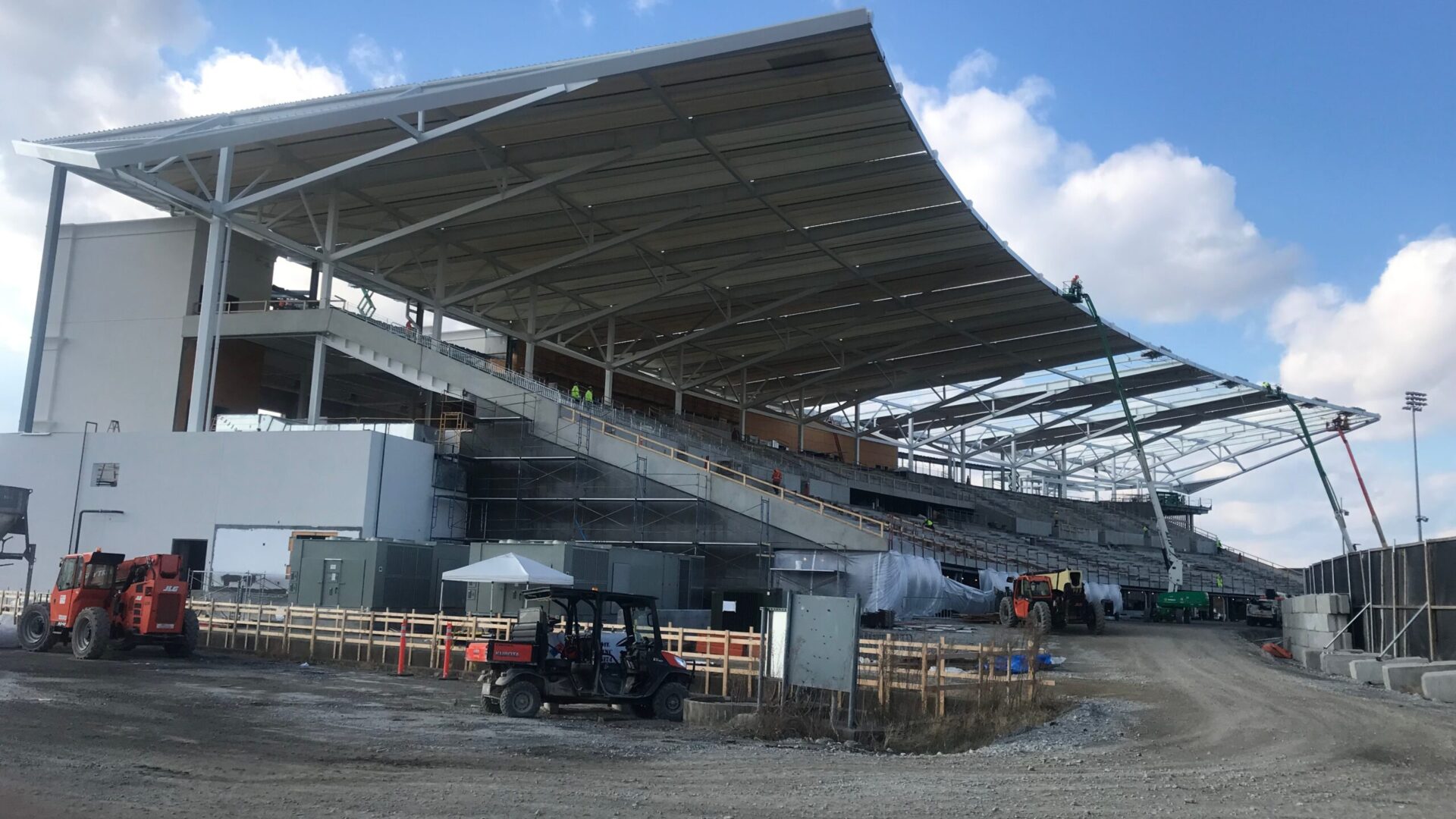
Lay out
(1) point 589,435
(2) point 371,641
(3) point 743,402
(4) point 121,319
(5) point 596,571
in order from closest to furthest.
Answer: (2) point 371,641, (5) point 596,571, (1) point 589,435, (4) point 121,319, (3) point 743,402

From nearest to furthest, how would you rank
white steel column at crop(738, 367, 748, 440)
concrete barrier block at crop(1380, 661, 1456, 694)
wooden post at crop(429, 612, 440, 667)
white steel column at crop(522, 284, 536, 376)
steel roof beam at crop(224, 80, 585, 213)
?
1. concrete barrier block at crop(1380, 661, 1456, 694)
2. wooden post at crop(429, 612, 440, 667)
3. steel roof beam at crop(224, 80, 585, 213)
4. white steel column at crop(522, 284, 536, 376)
5. white steel column at crop(738, 367, 748, 440)

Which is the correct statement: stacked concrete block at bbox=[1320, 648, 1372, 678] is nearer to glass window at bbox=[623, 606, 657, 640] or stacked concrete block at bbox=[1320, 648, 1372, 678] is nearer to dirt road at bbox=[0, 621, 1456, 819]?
dirt road at bbox=[0, 621, 1456, 819]

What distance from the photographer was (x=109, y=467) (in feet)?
121

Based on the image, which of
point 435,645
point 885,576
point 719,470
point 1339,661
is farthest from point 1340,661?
point 719,470

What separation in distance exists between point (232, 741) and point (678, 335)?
48429 millimetres

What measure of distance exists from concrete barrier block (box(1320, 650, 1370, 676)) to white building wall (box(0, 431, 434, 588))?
2595 cm

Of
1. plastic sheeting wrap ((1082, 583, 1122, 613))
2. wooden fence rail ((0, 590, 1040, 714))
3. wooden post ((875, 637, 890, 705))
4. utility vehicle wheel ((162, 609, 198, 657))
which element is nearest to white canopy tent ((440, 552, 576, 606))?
wooden fence rail ((0, 590, 1040, 714))

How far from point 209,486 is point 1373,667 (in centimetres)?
3218

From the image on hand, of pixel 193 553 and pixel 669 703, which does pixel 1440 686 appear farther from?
pixel 193 553

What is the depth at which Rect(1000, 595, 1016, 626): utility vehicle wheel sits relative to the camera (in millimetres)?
33938

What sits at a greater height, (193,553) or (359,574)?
(193,553)

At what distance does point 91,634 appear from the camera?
73.3ft

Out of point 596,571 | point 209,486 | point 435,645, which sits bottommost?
point 435,645

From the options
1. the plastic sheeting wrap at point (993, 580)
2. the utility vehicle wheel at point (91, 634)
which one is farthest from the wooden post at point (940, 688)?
the plastic sheeting wrap at point (993, 580)
